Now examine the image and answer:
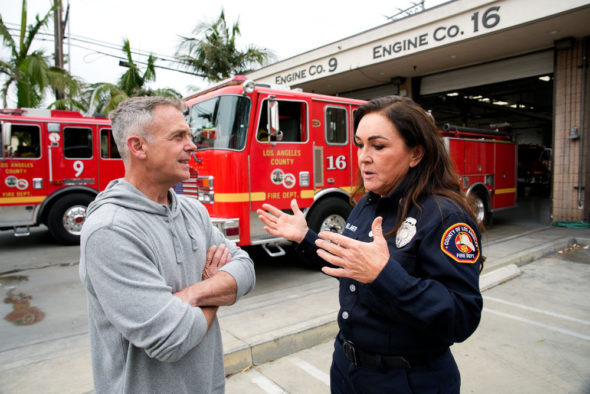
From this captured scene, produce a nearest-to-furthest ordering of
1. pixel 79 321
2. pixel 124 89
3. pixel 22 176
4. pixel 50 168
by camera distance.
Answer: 1. pixel 79 321
2. pixel 22 176
3. pixel 50 168
4. pixel 124 89

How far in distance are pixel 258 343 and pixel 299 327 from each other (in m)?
0.47

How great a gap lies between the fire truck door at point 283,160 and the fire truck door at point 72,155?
17.1 feet

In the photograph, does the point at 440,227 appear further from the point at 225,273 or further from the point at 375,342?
the point at 225,273

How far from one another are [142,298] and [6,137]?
8.04 meters

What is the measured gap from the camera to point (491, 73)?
1099 centimetres

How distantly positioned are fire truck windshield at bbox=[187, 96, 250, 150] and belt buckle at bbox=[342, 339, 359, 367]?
3918 millimetres

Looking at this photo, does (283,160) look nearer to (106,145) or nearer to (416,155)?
(416,155)

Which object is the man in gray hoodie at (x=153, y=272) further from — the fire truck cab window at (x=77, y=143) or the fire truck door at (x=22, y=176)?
the fire truck cab window at (x=77, y=143)

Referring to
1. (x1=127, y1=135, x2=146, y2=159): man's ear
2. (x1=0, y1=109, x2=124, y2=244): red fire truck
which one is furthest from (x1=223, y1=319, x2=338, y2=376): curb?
(x1=0, y1=109, x2=124, y2=244): red fire truck

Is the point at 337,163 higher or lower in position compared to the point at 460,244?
higher

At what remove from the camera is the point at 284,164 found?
18.4 feet

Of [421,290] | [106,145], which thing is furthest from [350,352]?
[106,145]

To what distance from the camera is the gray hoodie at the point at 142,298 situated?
4.04ft

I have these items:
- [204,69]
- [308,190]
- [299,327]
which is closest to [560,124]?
[308,190]
